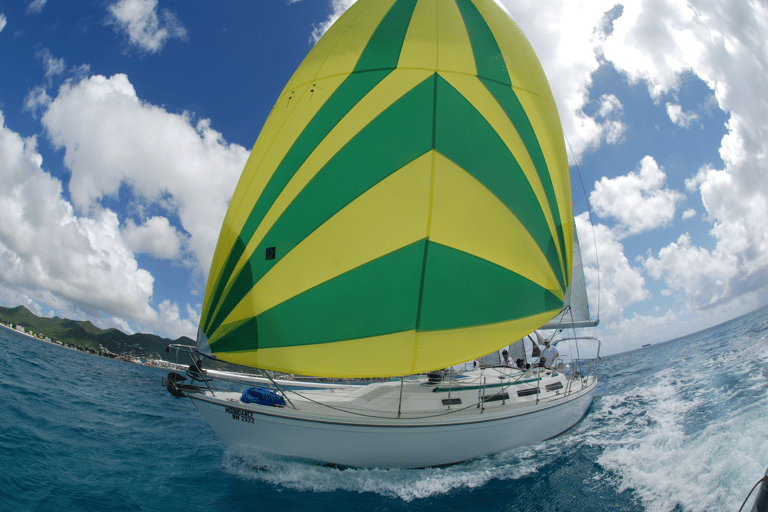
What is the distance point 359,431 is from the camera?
4.68 m

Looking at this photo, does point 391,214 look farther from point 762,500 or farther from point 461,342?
point 762,500

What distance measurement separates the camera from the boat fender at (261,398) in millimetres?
4859

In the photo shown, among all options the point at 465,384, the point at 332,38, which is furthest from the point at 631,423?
the point at 332,38

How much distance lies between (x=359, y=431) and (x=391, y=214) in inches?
126

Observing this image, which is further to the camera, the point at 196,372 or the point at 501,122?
the point at 196,372

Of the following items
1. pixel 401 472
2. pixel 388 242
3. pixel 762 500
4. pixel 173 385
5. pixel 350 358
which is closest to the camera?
pixel 762 500

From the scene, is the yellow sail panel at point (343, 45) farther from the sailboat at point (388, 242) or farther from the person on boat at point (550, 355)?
the person on boat at point (550, 355)

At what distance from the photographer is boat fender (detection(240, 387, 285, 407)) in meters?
4.86

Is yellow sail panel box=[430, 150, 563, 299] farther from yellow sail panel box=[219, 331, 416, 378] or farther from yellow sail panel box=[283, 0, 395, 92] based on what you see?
yellow sail panel box=[283, 0, 395, 92]

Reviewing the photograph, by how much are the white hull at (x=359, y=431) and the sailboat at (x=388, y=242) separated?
2 cm

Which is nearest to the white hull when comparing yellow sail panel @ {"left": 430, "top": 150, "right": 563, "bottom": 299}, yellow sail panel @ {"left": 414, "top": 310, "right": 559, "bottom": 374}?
yellow sail panel @ {"left": 414, "top": 310, "right": 559, "bottom": 374}

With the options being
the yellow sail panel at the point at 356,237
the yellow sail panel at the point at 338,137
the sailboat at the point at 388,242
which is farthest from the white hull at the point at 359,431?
the yellow sail panel at the point at 338,137

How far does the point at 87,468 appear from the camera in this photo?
15.9 ft

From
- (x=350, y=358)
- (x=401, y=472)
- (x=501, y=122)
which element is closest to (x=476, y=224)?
(x=501, y=122)
